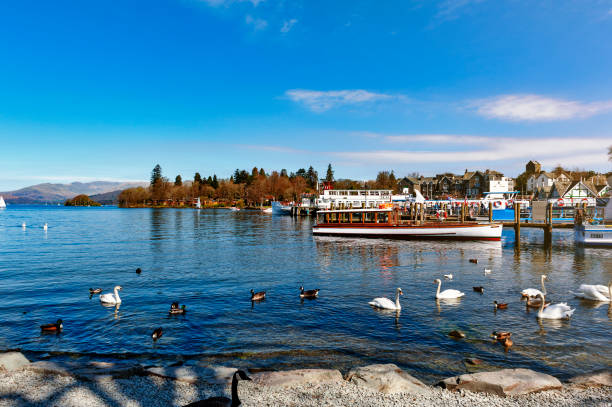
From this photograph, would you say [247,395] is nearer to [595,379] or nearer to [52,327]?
[595,379]

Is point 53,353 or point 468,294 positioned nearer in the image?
point 53,353

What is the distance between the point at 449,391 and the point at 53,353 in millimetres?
12260

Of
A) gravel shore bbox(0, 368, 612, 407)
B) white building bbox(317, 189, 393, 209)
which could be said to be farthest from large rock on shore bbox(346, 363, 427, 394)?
white building bbox(317, 189, 393, 209)

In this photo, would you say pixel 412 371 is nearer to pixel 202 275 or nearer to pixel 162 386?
pixel 162 386

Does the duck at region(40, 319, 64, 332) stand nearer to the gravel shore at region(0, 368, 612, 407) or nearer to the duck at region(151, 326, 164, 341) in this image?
the duck at region(151, 326, 164, 341)

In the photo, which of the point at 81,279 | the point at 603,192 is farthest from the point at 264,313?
the point at 603,192

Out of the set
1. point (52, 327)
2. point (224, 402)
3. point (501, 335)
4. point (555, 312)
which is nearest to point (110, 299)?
point (52, 327)

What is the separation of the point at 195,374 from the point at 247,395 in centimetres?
200

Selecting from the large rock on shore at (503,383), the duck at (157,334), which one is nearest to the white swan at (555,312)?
the large rock on shore at (503,383)

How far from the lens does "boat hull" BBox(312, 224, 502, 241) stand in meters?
46.7

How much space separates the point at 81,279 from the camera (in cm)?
2439

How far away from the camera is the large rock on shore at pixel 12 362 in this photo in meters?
9.90

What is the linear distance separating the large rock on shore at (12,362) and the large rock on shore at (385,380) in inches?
351

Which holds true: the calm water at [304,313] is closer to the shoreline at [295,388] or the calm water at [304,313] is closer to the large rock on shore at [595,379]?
the large rock on shore at [595,379]
